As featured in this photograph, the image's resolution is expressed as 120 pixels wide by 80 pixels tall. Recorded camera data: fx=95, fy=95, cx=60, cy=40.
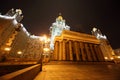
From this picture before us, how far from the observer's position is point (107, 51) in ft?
127

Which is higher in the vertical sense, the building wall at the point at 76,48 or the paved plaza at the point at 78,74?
the building wall at the point at 76,48

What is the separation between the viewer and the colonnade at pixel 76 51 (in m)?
19.2

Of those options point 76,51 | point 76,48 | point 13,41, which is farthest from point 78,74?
point 13,41

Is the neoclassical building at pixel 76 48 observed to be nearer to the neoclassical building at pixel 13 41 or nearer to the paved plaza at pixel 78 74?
the paved plaza at pixel 78 74

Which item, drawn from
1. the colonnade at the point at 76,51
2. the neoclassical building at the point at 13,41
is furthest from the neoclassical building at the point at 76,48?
the neoclassical building at the point at 13,41

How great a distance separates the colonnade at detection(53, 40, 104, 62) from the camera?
63.1ft

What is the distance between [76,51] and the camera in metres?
20.8

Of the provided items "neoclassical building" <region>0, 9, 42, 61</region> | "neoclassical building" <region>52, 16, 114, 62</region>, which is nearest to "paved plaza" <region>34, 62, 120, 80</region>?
"neoclassical building" <region>52, 16, 114, 62</region>

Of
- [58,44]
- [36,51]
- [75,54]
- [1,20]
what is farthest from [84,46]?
[1,20]

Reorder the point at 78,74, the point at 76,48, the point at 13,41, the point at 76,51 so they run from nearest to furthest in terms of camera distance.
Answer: the point at 78,74 < the point at 76,51 < the point at 76,48 < the point at 13,41

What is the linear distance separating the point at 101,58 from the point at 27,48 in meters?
23.0

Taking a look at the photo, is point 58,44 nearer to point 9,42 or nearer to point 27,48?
point 9,42

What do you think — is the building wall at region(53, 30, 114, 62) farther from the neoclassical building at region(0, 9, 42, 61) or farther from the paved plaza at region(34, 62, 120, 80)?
the neoclassical building at region(0, 9, 42, 61)

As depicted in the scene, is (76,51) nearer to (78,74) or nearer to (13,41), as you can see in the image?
(78,74)
